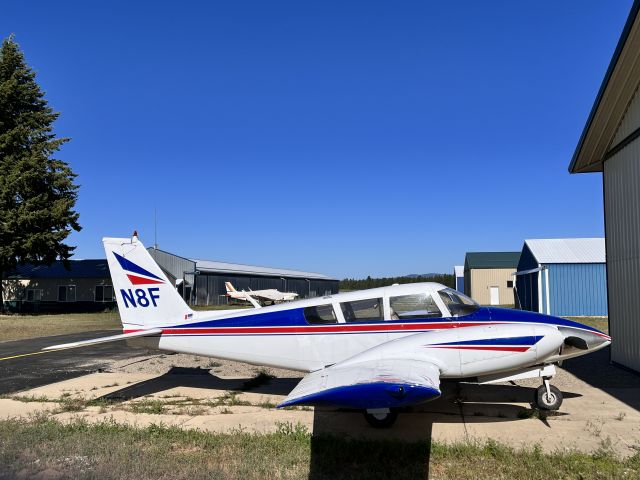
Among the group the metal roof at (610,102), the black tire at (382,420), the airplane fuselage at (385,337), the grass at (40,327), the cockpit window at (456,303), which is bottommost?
the grass at (40,327)

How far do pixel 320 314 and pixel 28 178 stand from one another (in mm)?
30981

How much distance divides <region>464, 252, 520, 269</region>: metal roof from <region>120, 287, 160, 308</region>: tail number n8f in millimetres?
39748

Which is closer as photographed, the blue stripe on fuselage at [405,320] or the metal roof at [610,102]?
the blue stripe on fuselage at [405,320]

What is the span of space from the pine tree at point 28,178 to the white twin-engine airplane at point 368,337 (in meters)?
26.3

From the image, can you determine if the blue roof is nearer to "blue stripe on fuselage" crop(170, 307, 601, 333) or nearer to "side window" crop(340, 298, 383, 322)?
"blue stripe on fuselage" crop(170, 307, 601, 333)

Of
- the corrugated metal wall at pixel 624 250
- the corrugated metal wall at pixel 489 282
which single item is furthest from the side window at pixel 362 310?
the corrugated metal wall at pixel 489 282

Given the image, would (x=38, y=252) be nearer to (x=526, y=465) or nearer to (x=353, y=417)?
(x=353, y=417)

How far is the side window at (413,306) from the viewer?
7.86 meters

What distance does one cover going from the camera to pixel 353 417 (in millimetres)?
7754

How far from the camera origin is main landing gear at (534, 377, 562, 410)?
7582 millimetres

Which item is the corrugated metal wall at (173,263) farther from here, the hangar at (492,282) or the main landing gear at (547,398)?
the main landing gear at (547,398)

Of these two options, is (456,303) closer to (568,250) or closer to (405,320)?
(405,320)

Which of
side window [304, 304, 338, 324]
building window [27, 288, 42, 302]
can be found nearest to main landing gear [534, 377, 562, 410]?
side window [304, 304, 338, 324]

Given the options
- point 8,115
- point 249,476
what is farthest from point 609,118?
point 8,115
